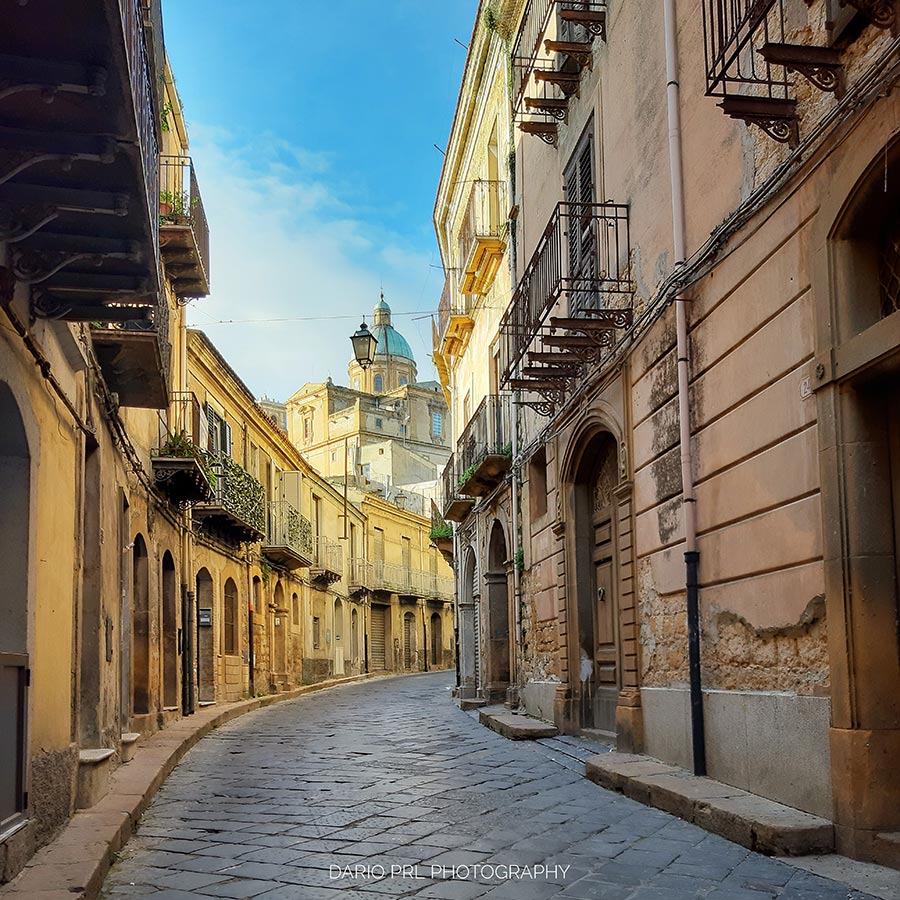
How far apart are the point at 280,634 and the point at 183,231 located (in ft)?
52.1

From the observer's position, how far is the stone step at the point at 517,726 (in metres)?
→ 12.5

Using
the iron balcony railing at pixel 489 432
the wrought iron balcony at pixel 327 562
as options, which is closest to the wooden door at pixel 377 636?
the wrought iron balcony at pixel 327 562

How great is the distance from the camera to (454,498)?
21859 millimetres

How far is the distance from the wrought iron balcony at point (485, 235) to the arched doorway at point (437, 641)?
1324 inches

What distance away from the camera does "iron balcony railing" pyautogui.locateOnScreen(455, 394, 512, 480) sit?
17.6 metres

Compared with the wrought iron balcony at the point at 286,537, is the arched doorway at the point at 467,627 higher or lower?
lower

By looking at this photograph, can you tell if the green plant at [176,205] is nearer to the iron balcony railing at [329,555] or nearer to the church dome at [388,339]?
the iron balcony railing at [329,555]

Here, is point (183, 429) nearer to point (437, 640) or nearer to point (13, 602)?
point (13, 602)

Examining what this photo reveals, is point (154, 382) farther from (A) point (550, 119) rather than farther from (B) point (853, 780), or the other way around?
(B) point (853, 780)

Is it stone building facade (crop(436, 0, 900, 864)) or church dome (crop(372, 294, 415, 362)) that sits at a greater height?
church dome (crop(372, 294, 415, 362))

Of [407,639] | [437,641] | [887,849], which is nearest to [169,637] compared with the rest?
[887,849]

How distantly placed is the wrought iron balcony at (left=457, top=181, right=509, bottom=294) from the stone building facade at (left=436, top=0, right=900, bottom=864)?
4.71 m

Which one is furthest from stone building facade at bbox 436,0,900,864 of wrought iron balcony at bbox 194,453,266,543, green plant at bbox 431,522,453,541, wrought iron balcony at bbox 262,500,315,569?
green plant at bbox 431,522,453,541

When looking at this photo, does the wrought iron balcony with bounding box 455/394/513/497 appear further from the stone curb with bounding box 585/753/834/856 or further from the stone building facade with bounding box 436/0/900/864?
the stone curb with bounding box 585/753/834/856
